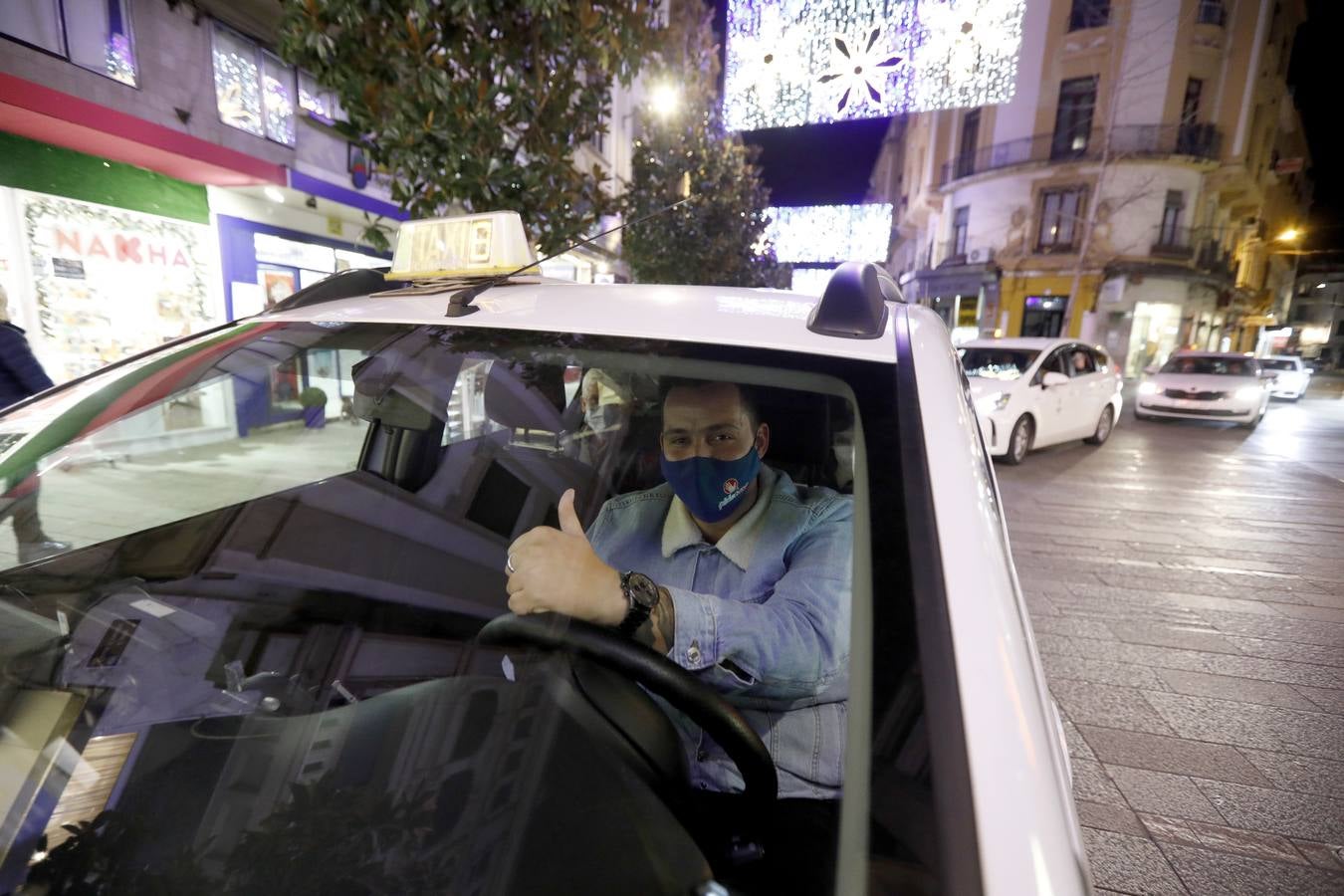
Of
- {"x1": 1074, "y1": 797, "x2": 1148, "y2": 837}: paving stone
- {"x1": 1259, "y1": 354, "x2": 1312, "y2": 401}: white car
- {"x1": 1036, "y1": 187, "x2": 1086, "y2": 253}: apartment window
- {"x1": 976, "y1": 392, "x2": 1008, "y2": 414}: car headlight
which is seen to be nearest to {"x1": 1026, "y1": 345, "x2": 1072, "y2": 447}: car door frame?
{"x1": 976, "y1": 392, "x2": 1008, "y2": 414}: car headlight

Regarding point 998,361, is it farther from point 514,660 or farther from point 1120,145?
point 1120,145

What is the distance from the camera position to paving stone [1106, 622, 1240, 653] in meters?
3.33

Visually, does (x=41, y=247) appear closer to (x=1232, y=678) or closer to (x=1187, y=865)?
(x=1187, y=865)

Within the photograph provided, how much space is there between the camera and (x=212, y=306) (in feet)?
26.7

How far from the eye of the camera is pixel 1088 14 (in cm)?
2167

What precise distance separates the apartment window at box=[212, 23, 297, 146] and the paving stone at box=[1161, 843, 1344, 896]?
10.7m

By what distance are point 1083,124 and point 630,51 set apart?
26.8m

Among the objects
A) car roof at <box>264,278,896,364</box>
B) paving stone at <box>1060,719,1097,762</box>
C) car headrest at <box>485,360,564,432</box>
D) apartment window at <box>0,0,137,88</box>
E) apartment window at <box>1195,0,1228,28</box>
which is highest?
apartment window at <box>1195,0,1228,28</box>

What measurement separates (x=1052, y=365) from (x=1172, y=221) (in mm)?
22007

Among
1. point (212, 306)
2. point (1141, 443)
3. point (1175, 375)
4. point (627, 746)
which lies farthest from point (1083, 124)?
point (627, 746)

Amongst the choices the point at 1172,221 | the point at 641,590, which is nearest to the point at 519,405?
the point at 641,590

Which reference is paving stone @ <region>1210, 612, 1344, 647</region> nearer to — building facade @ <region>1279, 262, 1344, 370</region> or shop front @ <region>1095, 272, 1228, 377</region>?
shop front @ <region>1095, 272, 1228, 377</region>

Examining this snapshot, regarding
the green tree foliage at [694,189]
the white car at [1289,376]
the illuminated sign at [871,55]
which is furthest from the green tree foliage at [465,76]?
the white car at [1289,376]

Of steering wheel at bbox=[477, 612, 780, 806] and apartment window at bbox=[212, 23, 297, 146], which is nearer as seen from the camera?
steering wheel at bbox=[477, 612, 780, 806]
